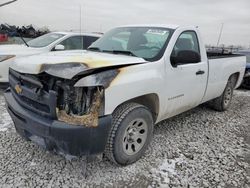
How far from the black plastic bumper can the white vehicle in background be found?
3621 millimetres

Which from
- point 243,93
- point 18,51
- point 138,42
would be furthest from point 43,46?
point 243,93

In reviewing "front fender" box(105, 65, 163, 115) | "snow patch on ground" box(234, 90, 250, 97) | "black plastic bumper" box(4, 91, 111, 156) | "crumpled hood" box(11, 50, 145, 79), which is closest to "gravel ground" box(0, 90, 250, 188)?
"black plastic bumper" box(4, 91, 111, 156)

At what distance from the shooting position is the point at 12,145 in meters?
3.78

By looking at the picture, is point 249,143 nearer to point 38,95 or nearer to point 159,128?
point 159,128

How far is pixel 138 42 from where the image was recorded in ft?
13.3

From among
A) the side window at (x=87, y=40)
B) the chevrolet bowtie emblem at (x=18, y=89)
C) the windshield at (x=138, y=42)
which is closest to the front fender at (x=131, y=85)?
the windshield at (x=138, y=42)

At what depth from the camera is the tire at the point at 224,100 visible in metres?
5.91

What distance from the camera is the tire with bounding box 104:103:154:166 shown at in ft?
9.91

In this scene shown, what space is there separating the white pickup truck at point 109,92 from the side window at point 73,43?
11.1 ft

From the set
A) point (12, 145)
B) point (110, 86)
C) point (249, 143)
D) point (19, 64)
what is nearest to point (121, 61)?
point (110, 86)

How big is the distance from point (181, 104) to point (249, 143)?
140 cm

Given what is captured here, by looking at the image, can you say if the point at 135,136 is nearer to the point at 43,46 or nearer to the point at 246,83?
the point at 43,46

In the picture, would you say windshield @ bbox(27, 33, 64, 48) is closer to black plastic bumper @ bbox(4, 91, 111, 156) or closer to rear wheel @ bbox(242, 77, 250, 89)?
black plastic bumper @ bbox(4, 91, 111, 156)

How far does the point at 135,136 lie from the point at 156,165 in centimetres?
48
